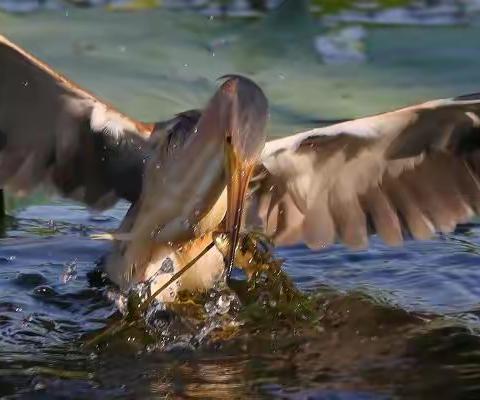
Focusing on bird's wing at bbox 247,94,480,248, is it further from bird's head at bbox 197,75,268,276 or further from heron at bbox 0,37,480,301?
bird's head at bbox 197,75,268,276

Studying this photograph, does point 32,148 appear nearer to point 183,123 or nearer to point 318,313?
point 183,123

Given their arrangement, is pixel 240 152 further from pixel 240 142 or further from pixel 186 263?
pixel 186 263

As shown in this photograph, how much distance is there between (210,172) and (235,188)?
12.7 inches

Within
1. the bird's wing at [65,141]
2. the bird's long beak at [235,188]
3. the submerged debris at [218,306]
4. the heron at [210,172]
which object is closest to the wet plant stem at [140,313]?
the submerged debris at [218,306]

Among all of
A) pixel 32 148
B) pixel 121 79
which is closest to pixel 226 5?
pixel 121 79

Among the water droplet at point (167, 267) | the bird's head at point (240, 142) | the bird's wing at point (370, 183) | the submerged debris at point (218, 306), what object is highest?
the bird's head at point (240, 142)

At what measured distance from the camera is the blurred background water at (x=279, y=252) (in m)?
4.37

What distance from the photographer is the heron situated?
5.22 m

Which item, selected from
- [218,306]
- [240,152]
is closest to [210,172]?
[240,152]

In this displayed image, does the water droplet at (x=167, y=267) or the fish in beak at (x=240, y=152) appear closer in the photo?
the fish in beak at (x=240, y=152)

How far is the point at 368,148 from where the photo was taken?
17.7 ft

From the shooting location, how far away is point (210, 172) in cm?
512

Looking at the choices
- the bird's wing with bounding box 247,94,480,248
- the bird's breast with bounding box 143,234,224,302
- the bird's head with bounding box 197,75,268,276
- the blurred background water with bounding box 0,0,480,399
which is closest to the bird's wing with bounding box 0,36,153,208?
the blurred background water with bounding box 0,0,480,399

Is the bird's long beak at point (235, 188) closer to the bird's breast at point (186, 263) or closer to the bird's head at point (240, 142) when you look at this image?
the bird's head at point (240, 142)
